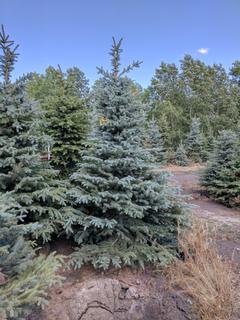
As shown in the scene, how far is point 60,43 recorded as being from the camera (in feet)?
26.9

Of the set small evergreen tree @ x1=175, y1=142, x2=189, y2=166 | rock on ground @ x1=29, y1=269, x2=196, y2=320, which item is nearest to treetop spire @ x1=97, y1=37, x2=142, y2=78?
rock on ground @ x1=29, y1=269, x2=196, y2=320

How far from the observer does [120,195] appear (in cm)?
304

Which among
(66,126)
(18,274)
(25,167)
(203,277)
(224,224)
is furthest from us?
(224,224)

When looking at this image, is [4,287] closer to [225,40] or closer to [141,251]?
[141,251]

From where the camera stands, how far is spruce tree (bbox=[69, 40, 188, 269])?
3.03 metres

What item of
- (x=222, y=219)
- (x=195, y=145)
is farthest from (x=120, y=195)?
(x=195, y=145)

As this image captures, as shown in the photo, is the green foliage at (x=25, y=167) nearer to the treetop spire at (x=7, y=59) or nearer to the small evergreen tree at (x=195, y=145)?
the treetop spire at (x=7, y=59)

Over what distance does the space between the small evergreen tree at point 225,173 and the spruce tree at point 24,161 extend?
15.8 feet

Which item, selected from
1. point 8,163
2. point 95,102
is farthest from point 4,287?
point 95,102

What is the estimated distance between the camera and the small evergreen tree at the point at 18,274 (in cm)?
180

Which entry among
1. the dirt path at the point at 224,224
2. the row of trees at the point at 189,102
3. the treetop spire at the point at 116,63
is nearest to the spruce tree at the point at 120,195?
the treetop spire at the point at 116,63

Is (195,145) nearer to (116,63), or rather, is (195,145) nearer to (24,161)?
(116,63)

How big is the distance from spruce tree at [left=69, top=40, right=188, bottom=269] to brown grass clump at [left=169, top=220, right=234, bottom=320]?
0.21 meters

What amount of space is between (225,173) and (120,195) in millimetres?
4638
